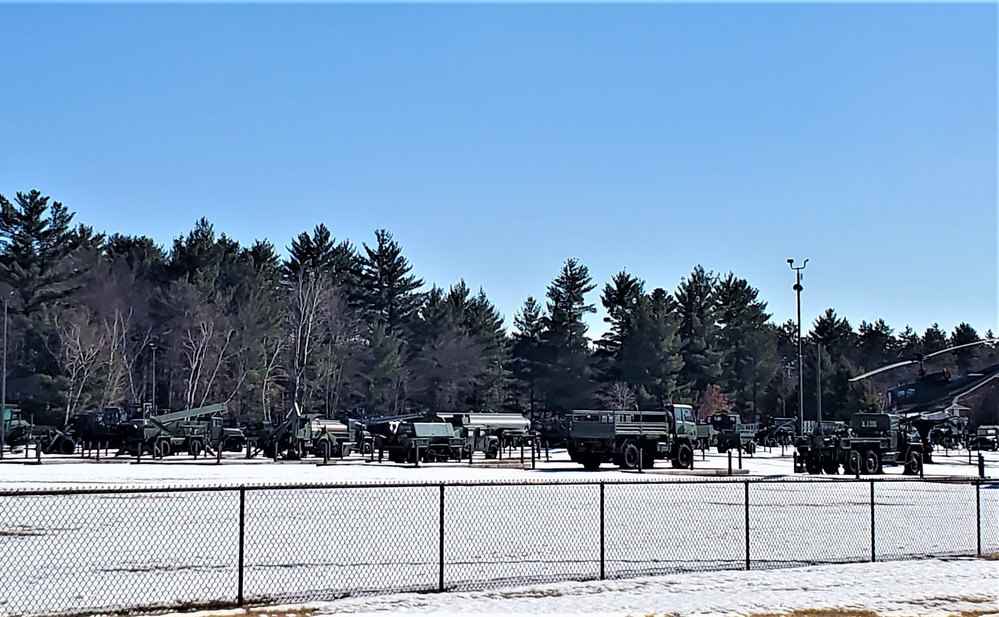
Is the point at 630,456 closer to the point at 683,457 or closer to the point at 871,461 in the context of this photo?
the point at 683,457

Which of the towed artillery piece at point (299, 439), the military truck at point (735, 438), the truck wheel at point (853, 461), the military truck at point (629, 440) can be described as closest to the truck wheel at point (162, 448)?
the towed artillery piece at point (299, 439)

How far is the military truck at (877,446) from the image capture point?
3894 cm

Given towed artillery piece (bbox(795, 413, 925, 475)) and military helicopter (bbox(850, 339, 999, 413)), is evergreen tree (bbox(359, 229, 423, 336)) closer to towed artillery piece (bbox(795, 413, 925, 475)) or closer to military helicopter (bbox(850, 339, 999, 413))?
military helicopter (bbox(850, 339, 999, 413))

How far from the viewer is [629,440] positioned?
4141cm

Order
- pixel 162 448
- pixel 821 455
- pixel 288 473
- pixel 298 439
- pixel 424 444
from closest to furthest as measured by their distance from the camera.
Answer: pixel 288 473
pixel 821 455
pixel 424 444
pixel 162 448
pixel 298 439

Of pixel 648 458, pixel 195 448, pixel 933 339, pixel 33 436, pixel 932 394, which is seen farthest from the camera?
pixel 933 339

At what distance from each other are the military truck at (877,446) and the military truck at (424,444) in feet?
51.3

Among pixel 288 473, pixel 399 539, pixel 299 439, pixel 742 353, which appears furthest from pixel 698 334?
pixel 399 539

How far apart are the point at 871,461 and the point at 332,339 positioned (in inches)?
2366

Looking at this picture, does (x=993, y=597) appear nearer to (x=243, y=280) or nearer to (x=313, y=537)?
(x=313, y=537)

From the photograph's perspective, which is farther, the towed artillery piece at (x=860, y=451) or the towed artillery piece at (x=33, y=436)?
the towed artillery piece at (x=33, y=436)

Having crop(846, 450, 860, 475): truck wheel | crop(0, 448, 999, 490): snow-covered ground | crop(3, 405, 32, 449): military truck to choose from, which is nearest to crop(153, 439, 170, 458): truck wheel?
crop(0, 448, 999, 490): snow-covered ground

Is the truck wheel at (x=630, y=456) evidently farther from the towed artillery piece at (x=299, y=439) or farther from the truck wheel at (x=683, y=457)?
the towed artillery piece at (x=299, y=439)

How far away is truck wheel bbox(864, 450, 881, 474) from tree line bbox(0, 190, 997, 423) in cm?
3557
